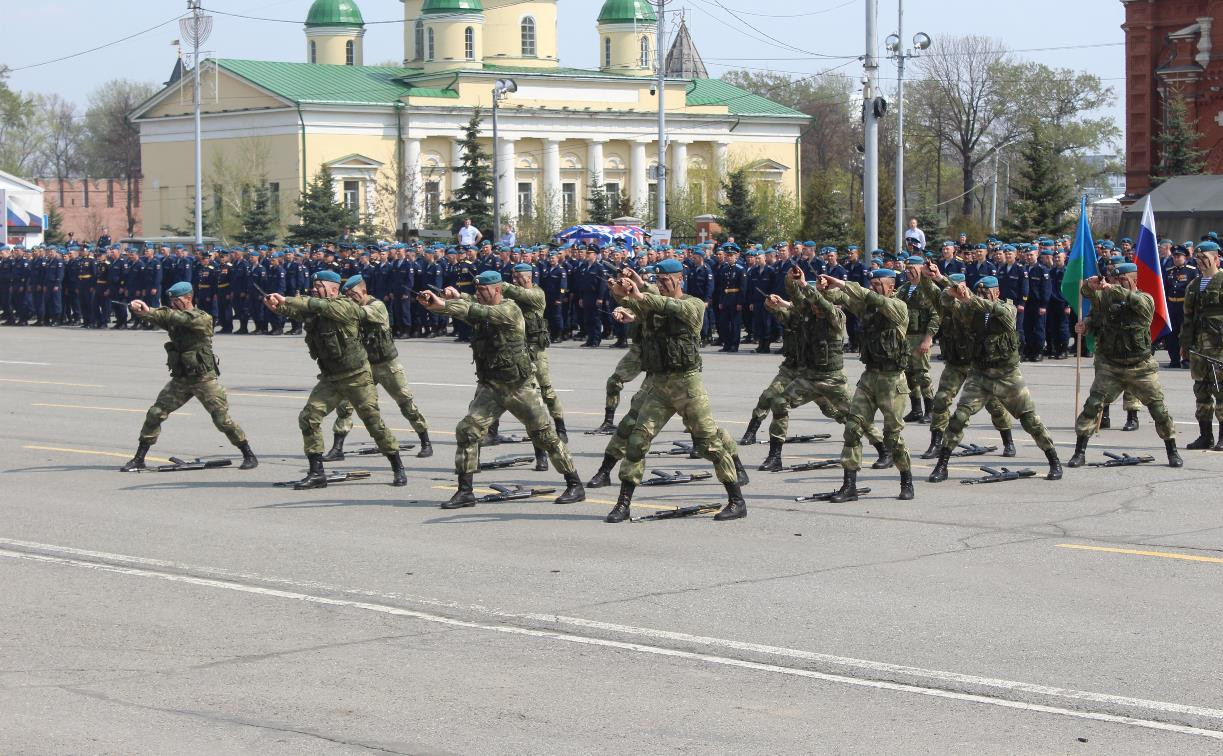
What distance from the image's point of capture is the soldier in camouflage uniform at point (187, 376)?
15.1 metres

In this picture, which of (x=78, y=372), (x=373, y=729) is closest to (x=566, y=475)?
(x=373, y=729)

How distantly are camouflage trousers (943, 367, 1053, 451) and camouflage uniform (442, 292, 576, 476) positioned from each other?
3381 mm

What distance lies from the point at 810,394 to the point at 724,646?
22.2 ft

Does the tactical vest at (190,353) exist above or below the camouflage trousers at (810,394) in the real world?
above

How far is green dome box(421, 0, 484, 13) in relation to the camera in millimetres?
86500

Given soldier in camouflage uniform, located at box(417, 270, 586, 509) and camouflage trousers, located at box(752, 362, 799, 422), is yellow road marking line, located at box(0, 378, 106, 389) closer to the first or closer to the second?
camouflage trousers, located at box(752, 362, 799, 422)

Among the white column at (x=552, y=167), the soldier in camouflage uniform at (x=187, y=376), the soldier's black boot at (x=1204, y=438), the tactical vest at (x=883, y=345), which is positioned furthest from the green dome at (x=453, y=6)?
the tactical vest at (x=883, y=345)

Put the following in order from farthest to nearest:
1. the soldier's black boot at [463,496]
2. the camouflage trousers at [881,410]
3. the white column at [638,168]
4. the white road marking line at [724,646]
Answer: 1. the white column at [638,168]
2. the camouflage trousers at [881,410]
3. the soldier's black boot at [463,496]
4. the white road marking line at [724,646]

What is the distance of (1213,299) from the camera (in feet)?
52.4

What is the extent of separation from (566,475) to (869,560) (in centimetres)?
318

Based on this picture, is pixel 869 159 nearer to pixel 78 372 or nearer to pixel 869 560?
pixel 78 372

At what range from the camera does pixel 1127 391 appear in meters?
15.1

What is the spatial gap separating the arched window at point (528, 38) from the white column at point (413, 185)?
8.83 m

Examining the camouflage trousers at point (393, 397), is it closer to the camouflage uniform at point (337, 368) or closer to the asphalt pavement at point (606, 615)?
the asphalt pavement at point (606, 615)
